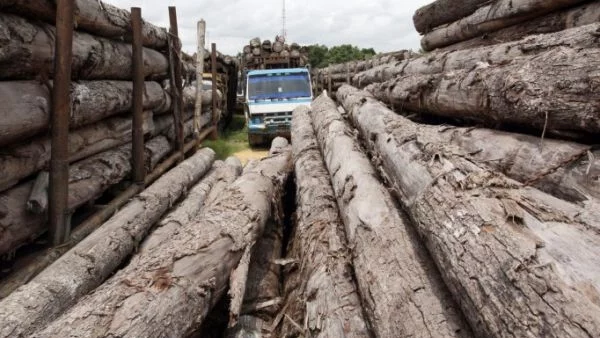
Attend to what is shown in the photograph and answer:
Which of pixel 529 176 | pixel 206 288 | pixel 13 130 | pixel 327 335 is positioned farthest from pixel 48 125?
pixel 529 176

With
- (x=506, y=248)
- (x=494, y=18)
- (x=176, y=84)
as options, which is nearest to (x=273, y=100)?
(x=176, y=84)

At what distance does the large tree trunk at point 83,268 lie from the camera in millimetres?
2826

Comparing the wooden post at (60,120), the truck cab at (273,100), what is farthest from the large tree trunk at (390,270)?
the truck cab at (273,100)

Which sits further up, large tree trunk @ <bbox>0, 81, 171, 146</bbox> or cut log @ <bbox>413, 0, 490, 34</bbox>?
cut log @ <bbox>413, 0, 490, 34</bbox>

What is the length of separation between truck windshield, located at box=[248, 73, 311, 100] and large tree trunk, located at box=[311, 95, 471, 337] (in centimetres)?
1053

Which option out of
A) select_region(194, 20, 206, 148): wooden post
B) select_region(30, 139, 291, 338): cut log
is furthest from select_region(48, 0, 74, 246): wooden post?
select_region(194, 20, 206, 148): wooden post

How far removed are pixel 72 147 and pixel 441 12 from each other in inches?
275

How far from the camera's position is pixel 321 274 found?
9.95ft

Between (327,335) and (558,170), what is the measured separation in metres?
1.74

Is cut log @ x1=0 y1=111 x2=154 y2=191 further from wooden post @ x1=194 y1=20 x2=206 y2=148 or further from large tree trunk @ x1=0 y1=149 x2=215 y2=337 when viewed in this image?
wooden post @ x1=194 y1=20 x2=206 y2=148

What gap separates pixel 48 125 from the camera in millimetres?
4105

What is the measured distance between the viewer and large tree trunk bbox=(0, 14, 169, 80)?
3.62 m

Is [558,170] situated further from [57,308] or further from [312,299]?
[57,308]

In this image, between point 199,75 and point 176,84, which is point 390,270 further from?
point 199,75
